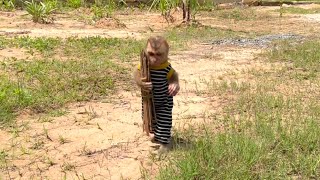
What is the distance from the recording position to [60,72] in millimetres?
6523

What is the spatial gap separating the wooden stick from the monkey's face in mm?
42

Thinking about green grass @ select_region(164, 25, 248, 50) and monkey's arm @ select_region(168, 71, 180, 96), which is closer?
monkey's arm @ select_region(168, 71, 180, 96)

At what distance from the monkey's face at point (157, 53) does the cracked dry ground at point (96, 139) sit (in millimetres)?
793

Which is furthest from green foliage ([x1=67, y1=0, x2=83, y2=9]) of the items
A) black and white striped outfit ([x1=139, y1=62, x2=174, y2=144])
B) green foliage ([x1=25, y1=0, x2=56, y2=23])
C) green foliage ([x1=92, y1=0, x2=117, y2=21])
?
black and white striped outfit ([x1=139, y1=62, x2=174, y2=144])

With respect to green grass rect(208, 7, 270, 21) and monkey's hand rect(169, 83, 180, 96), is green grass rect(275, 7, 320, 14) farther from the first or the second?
monkey's hand rect(169, 83, 180, 96)

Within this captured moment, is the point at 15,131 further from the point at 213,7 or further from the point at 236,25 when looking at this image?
the point at 213,7

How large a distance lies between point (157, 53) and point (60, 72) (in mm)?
3200

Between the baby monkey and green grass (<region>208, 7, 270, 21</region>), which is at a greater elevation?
the baby monkey

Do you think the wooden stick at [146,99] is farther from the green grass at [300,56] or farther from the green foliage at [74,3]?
the green foliage at [74,3]

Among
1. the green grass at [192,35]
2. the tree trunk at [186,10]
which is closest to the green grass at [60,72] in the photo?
the green grass at [192,35]

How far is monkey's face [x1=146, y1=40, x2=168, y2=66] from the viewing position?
12.0 feet

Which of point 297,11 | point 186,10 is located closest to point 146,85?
point 186,10

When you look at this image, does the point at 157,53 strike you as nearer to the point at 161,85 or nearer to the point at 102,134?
the point at 161,85

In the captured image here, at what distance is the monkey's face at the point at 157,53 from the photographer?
3648 millimetres
